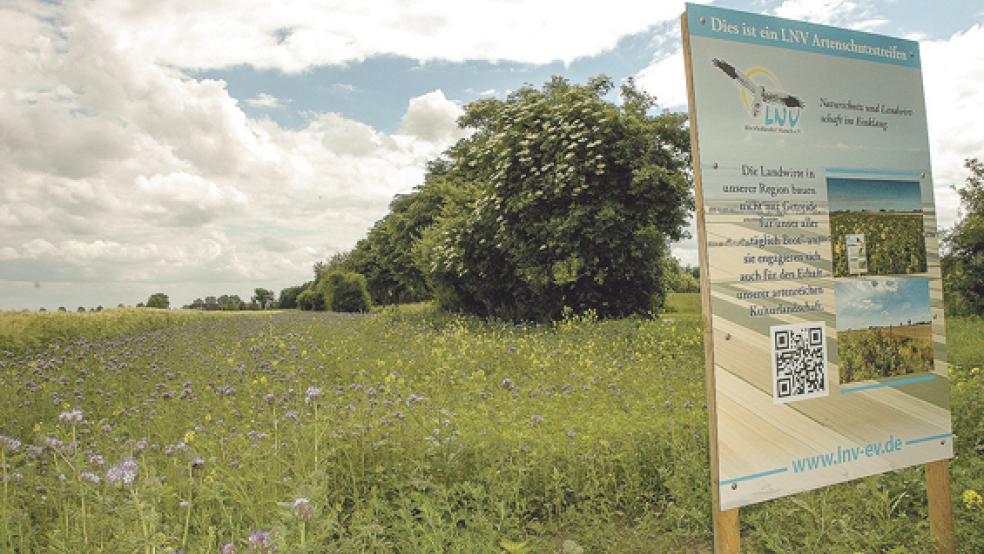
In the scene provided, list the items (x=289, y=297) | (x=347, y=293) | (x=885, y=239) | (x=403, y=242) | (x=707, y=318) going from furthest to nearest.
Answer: (x=289, y=297)
(x=347, y=293)
(x=403, y=242)
(x=885, y=239)
(x=707, y=318)

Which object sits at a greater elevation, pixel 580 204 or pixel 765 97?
pixel 580 204

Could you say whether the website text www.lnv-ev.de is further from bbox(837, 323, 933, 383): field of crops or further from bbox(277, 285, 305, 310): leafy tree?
bbox(277, 285, 305, 310): leafy tree

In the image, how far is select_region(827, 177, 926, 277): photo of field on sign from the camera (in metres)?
3.87

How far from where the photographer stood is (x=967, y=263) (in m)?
17.4

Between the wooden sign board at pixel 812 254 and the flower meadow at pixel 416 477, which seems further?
the flower meadow at pixel 416 477

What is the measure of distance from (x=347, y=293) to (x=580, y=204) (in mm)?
21252

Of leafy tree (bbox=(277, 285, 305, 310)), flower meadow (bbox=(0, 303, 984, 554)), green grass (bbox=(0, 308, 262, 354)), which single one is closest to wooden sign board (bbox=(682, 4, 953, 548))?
flower meadow (bbox=(0, 303, 984, 554))

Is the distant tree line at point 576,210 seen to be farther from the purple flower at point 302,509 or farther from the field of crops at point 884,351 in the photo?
the purple flower at point 302,509

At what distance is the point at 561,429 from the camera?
17.9 ft

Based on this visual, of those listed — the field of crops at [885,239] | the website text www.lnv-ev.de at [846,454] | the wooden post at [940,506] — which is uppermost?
the field of crops at [885,239]

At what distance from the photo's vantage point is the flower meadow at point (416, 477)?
11.6 feet

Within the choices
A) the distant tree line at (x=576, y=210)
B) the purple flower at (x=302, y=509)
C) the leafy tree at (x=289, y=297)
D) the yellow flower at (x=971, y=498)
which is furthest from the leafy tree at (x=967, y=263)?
the leafy tree at (x=289, y=297)

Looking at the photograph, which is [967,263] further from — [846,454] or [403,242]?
[403,242]

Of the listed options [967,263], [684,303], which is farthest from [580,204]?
[684,303]
